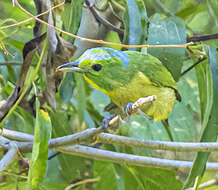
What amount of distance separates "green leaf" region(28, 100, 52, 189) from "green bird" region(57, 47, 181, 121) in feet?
0.25

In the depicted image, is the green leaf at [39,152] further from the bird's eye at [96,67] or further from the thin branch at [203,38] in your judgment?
the thin branch at [203,38]

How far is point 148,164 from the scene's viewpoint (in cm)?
57

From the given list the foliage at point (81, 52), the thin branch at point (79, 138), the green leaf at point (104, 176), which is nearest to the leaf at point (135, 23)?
the foliage at point (81, 52)

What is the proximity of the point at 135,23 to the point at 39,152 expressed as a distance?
186mm

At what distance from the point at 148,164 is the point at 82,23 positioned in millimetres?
225

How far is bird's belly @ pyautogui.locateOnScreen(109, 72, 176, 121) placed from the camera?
0.42m

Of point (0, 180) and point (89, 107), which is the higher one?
point (89, 107)

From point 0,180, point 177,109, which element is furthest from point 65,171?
point 177,109

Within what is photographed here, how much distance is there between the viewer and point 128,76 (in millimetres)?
422

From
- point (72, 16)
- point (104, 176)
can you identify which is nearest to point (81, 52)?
point (72, 16)

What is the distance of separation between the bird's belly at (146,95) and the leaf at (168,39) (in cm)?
3

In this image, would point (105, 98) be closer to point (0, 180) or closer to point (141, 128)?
point (141, 128)

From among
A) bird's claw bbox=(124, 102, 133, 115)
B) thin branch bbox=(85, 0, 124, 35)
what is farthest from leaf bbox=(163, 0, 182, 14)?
bird's claw bbox=(124, 102, 133, 115)

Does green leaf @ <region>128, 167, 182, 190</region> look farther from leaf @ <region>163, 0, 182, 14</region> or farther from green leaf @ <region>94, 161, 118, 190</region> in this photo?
leaf @ <region>163, 0, 182, 14</region>
